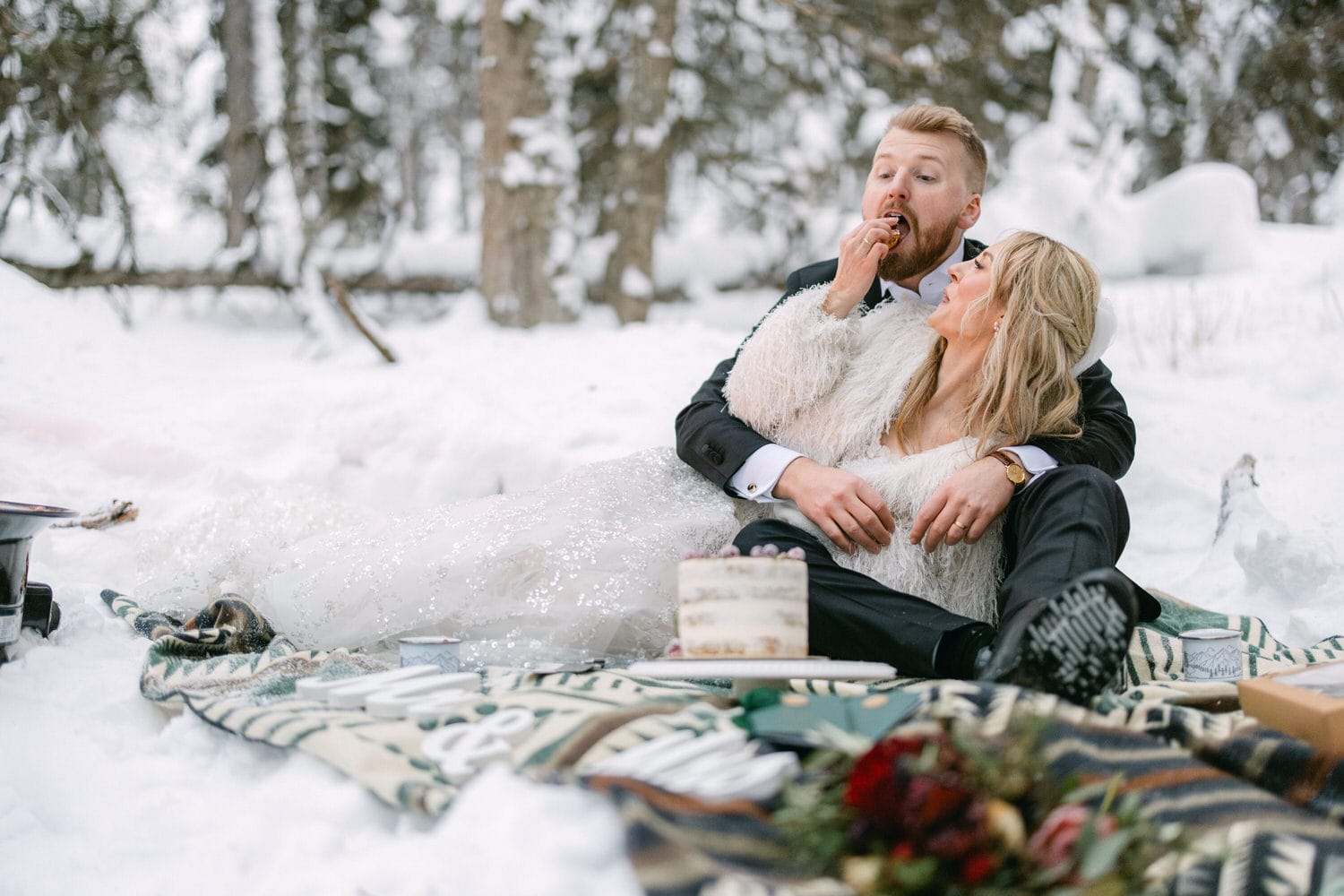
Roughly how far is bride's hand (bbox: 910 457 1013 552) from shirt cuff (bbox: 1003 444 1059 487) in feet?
0.19

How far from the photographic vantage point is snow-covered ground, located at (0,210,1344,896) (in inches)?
56.3

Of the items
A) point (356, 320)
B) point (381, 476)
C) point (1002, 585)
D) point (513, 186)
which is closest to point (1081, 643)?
point (1002, 585)

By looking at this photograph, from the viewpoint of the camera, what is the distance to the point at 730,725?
1520 millimetres

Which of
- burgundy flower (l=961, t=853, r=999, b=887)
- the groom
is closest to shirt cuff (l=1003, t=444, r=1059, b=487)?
the groom

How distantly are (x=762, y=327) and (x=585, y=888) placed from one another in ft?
5.75

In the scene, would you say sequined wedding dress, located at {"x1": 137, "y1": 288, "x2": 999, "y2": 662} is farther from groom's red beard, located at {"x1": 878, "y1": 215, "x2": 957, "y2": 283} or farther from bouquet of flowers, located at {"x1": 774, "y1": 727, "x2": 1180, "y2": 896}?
bouquet of flowers, located at {"x1": 774, "y1": 727, "x2": 1180, "y2": 896}

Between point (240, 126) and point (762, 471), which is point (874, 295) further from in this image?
point (240, 126)

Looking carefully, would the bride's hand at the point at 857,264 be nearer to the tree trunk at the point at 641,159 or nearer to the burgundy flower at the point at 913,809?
the burgundy flower at the point at 913,809

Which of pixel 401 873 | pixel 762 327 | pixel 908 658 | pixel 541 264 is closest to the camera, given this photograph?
pixel 401 873

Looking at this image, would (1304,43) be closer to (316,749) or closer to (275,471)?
(275,471)

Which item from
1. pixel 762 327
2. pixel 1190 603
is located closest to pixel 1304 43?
pixel 1190 603

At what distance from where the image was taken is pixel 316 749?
1.64 meters

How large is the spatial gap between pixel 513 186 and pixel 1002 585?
4.72 m

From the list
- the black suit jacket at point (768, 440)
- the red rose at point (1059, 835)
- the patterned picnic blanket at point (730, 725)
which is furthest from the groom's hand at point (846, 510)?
the red rose at point (1059, 835)
